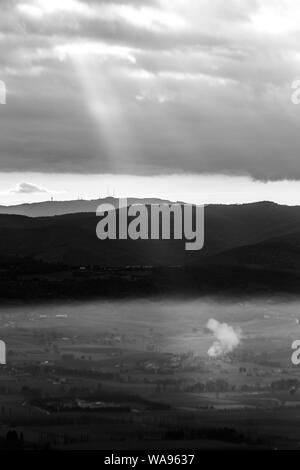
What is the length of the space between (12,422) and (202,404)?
1333 inches

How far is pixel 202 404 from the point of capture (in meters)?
172

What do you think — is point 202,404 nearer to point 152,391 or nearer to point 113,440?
point 152,391

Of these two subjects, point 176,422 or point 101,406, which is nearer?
point 176,422

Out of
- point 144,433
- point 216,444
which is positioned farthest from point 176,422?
point 216,444
